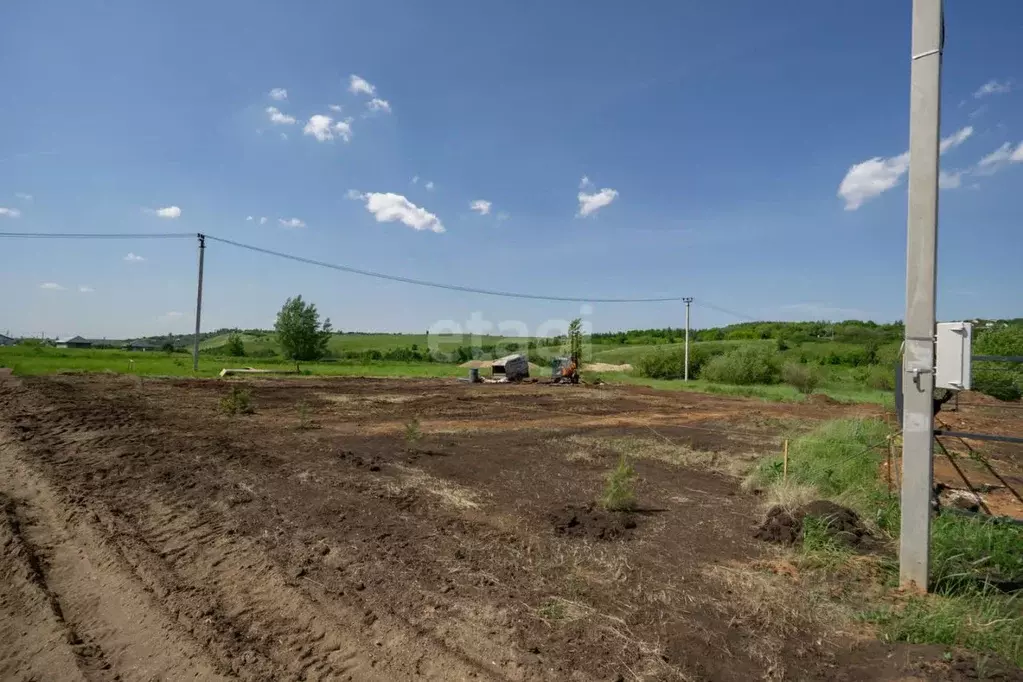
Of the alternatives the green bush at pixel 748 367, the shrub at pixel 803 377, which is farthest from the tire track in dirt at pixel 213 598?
the green bush at pixel 748 367

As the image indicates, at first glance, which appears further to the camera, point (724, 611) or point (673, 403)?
point (673, 403)

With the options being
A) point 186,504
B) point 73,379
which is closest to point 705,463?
Result: point 186,504

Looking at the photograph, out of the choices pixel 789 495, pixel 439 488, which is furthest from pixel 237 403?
pixel 789 495

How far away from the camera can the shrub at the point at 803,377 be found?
28.8 meters

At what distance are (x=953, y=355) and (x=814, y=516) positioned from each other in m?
2.28

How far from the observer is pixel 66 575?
423 centimetres

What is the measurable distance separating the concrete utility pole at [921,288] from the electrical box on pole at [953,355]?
0.05 meters

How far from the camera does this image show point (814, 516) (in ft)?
17.5

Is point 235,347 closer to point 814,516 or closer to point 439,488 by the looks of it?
point 439,488

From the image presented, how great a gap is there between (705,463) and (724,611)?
5834 mm

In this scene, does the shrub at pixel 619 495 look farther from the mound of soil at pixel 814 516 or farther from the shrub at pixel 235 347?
the shrub at pixel 235 347

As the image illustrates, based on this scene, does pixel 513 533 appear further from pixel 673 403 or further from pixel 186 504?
pixel 673 403

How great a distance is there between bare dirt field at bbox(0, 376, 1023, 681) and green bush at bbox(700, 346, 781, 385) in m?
28.0

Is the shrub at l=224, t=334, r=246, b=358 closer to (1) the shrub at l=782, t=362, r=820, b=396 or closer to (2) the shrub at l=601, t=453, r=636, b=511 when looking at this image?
(1) the shrub at l=782, t=362, r=820, b=396
